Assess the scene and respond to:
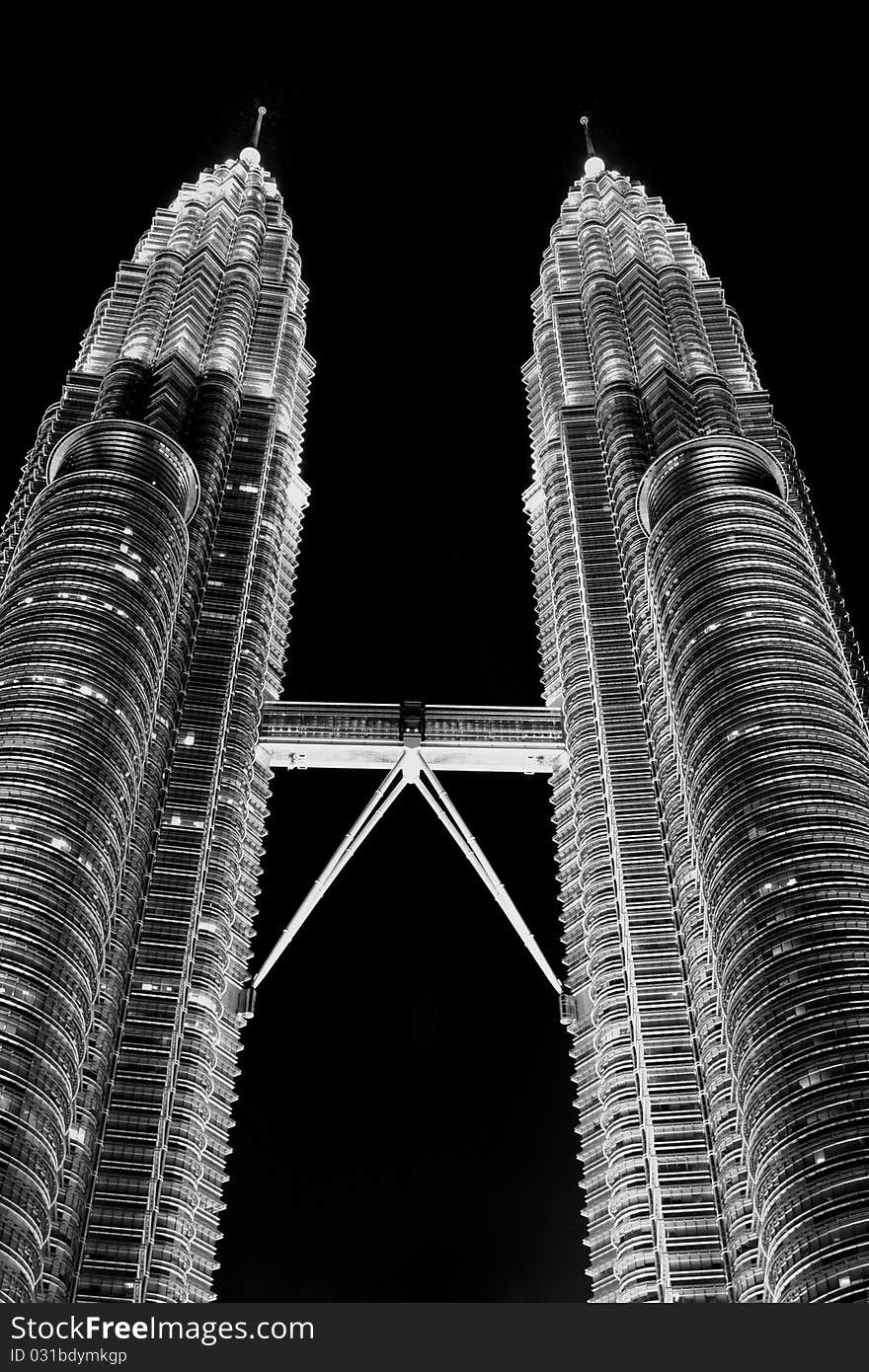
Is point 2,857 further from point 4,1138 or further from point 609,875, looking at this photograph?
point 609,875

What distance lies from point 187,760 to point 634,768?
1584 inches

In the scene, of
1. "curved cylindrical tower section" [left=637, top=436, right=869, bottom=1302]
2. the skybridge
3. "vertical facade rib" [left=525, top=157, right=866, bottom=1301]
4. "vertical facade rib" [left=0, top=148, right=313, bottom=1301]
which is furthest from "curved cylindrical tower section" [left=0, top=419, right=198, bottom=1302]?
"curved cylindrical tower section" [left=637, top=436, right=869, bottom=1302]

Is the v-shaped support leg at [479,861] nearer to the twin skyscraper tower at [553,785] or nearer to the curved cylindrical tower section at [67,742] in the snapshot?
the twin skyscraper tower at [553,785]

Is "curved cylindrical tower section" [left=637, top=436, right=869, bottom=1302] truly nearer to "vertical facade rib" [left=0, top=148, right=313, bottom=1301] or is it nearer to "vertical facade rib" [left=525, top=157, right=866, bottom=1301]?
"vertical facade rib" [left=525, top=157, right=866, bottom=1301]

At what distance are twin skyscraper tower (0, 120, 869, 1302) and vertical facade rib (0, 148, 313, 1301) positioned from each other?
1.08 ft

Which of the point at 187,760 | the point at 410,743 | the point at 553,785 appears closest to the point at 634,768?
the point at 553,785

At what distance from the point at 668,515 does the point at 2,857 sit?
226ft

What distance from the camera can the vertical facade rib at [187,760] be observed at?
354 ft

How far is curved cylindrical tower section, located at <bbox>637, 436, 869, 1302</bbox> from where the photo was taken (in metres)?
91.9

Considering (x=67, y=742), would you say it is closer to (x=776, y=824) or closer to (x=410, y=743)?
(x=410, y=743)

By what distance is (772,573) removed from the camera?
438ft

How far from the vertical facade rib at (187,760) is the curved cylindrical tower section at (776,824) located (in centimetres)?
3985

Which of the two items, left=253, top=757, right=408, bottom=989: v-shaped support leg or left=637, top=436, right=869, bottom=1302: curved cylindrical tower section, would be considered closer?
left=637, top=436, right=869, bottom=1302: curved cylindrical tower section
